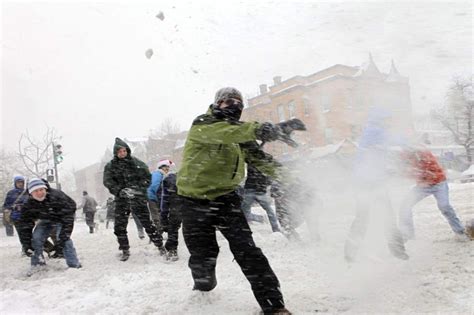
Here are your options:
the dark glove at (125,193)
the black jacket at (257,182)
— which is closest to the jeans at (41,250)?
the dark glove at (125,193)

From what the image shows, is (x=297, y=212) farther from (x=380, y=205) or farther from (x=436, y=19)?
(x=436, y=19)

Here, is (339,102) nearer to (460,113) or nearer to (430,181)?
(430,181)

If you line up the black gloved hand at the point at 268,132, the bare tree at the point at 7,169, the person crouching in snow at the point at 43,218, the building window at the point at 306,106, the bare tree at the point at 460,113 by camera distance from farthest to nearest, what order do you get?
the bare tree at the point at 7,169 → the building window at the point at 306,106 → the bare tree at the point at 460,113 → the person crouching in snow at the point at 43,218 → the black gloved hand at the point at 268,132

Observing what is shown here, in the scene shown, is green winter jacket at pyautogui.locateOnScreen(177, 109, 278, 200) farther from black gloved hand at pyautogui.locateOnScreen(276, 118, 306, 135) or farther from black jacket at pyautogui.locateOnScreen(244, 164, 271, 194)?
black jacket at pyautogui.locateOnScreen(244, 164, 271, 194)

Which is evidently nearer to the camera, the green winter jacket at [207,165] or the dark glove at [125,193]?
the green winter jacket at [207,165]

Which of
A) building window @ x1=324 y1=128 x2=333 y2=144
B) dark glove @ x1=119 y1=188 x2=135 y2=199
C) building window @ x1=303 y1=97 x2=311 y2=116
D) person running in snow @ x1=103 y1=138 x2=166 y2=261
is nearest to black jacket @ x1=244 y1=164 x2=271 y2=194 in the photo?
person running in snow @ x1=103 y1=138 x2=166 y2=261

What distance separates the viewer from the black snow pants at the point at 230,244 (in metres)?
3.47

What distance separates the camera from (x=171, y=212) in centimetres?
654

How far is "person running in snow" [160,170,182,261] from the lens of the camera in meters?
6.47

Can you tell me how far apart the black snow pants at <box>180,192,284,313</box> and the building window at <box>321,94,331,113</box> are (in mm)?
10820

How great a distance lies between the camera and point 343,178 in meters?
7.55

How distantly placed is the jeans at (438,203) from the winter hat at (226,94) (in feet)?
12.1

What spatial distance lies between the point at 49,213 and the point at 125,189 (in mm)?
1230

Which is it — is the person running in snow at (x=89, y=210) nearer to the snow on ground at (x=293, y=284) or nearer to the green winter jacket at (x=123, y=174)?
the snow on ground at (x=293, y=284)
